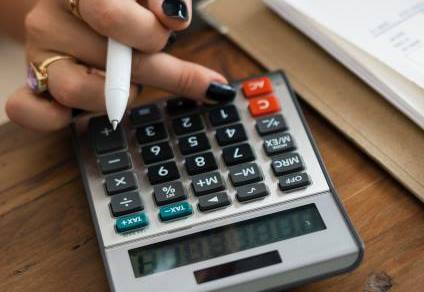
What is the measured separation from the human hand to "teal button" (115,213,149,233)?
0.09 metres

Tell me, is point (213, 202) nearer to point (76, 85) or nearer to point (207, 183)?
point (207, 183)

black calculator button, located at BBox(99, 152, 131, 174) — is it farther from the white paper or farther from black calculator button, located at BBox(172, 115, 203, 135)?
the white paper

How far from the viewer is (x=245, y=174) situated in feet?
1.52

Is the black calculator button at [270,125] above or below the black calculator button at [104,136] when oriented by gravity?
below

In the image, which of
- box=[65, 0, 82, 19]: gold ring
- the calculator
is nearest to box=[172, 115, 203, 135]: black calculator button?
the calculator

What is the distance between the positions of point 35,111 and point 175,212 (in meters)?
0.13

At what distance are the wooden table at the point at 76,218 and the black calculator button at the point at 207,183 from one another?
0.27 feet

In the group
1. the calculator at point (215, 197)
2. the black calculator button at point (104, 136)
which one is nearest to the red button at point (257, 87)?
the calculator at point (215, 197)

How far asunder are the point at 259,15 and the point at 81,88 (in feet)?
0.63

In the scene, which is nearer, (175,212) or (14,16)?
(175,212)

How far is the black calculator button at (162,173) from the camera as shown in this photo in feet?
1.53

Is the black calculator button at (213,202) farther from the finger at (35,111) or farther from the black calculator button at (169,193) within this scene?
the finger at (35,111)

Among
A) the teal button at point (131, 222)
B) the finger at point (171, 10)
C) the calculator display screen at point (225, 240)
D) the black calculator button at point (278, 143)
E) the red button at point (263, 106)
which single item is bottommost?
the calculator display screen at point (225, 240)

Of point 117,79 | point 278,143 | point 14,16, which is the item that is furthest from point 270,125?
point 14,16
